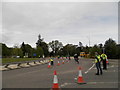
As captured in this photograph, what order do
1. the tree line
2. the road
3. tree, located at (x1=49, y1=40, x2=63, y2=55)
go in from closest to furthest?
the road
the tree line
tree, located at (x1=49, y1=40, x2=63, y2=55)

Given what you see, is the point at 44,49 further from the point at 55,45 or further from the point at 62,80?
the point at 62,80

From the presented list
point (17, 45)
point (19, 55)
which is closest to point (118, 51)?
point (19, 55)

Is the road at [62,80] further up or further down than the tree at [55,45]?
further down

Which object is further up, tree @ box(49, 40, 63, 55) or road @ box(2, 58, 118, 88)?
tree @ box(49, 40, 63, 55)

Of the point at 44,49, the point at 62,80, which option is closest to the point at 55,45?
the point at 44,49

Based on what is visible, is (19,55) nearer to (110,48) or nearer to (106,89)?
(110,48)

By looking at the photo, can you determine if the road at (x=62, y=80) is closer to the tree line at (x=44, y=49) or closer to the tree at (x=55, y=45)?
the tree line at (x=44, y=49)

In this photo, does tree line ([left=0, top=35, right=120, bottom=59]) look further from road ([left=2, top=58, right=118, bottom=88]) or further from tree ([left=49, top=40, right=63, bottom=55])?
road ([left=2, top=58, right=118, bottom=88])

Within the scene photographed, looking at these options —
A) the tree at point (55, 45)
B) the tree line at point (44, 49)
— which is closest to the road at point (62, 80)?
the tree line at point (44, 49)

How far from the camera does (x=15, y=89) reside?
842 centimetres

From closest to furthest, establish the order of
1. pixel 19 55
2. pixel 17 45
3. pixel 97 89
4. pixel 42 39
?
1. pixel 97 89
2. pixel 19 55
3. pixel 17 45
4. pixel 42 39

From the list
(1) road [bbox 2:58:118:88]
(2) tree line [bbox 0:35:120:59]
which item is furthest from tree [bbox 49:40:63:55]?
(1) road [bbox 2:58:118:88]

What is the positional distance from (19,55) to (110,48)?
67.7 m

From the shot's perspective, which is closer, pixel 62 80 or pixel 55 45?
pixel 62 80
